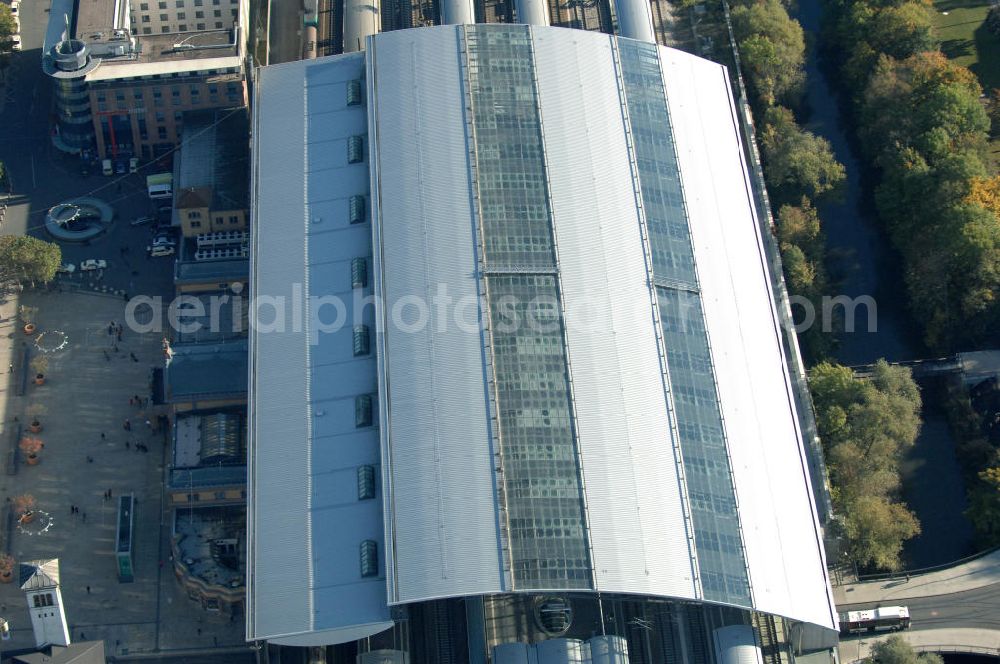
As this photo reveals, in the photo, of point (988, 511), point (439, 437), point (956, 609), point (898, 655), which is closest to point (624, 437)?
point (439, 437)

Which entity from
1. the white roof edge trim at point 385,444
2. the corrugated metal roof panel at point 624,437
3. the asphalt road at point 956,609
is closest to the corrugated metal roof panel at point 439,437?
the white roof edge trim at point 385,444

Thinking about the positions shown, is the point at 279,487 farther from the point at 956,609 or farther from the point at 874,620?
the point at 956,609

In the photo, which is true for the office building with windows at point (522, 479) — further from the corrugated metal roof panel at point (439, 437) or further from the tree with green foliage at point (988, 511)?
the tree with green foliage at point (988, 511)

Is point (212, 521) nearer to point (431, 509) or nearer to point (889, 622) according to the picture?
point (431, 509)

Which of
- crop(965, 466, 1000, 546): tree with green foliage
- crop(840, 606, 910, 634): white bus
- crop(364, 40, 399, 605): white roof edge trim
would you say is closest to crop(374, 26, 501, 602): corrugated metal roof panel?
crop(364, 40, 399, 605): white roof edge trim

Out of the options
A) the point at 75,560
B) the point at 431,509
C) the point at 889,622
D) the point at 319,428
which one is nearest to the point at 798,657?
the point at 889,622

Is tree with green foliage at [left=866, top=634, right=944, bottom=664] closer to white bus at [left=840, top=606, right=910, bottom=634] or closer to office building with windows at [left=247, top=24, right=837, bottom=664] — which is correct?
white bus at [left=840, top=606, right=910, bottom=634]
